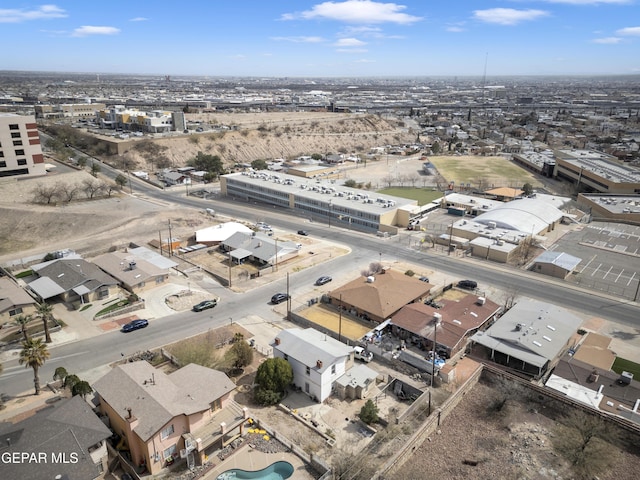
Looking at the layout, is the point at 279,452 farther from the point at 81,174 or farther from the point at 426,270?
the point at 81,174

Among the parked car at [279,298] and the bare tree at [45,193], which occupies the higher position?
the bare tree at [45,193]

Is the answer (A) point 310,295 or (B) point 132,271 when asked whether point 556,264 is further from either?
(B) point 132,271

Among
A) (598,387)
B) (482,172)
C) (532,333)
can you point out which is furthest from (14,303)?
(482,172)

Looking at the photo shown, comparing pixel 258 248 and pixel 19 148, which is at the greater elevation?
pixel 19 148

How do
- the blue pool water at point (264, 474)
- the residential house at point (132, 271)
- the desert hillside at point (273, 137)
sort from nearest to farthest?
the blue pool water at point (264, 474) → the residential house at point (132, 271) → the desert hillside at point (273, 137)

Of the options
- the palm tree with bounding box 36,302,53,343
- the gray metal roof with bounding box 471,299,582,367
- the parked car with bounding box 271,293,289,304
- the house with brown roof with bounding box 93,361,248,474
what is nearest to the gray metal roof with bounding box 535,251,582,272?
the gray metal roof with bounding box 471,299,582,367

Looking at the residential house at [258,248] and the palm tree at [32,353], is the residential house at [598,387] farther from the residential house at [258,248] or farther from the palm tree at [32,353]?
the palm tree at [32,353]

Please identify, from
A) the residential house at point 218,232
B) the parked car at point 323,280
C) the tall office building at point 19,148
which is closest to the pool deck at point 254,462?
the parked car at point 323,280
